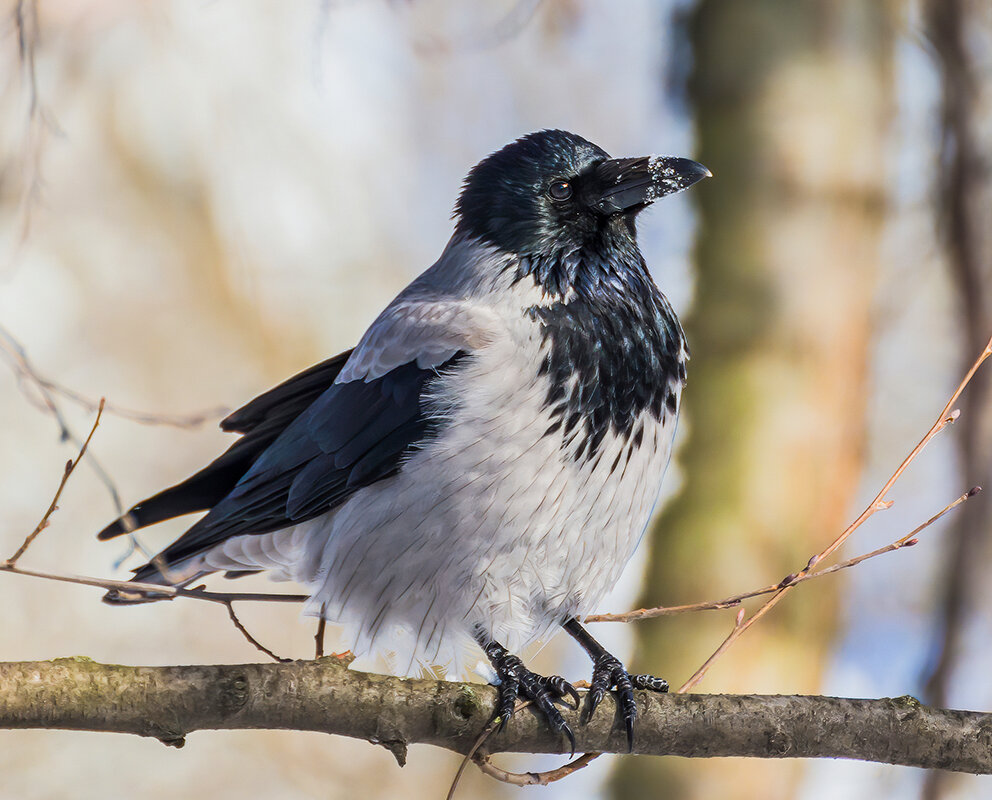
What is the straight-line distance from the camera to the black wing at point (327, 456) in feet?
10.1

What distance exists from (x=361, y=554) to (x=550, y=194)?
1270mm

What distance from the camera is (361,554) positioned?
305cm

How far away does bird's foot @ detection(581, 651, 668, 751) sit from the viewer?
2.49 m

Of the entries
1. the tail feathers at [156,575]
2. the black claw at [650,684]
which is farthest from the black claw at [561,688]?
the tail feathers at [156,575]

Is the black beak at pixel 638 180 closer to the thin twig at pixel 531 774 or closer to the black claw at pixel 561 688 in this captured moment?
the black claw at pixel 561 688

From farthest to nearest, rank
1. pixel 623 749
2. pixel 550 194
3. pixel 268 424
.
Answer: pixel 268 424 → pixel 550 194 → pixel 623 749

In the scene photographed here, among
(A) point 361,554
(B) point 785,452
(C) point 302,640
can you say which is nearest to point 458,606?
(A) point 361,554

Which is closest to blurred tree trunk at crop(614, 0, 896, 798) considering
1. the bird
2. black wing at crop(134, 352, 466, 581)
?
the bird

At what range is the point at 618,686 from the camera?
2607mm

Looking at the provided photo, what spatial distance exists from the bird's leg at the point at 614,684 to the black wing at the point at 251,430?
1308mm

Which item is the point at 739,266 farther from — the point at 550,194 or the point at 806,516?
the point at 550,194

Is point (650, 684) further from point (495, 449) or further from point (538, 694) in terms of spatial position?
point (495, 449)

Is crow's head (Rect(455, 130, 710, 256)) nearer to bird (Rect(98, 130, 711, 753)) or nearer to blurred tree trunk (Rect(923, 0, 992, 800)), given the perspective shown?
bird (Rect(98, 130, 711, 753))

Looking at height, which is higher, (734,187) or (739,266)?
(734,187)
